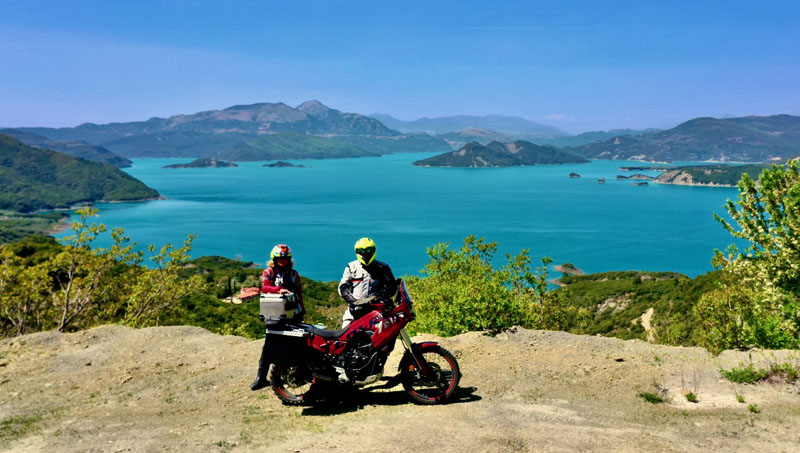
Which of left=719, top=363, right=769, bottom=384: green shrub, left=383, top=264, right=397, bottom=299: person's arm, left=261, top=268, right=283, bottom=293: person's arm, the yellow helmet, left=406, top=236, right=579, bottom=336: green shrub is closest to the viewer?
the yellow helmet

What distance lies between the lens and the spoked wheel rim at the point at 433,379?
8641 millimetres

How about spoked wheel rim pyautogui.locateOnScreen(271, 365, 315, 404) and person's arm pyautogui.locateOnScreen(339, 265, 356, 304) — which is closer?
person's arm pyautogui.locateOnScreen(339, 265, 356, 304)

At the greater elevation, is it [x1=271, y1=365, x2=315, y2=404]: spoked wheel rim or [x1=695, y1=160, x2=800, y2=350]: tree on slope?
[x1=695, y1=160, x2=800, y2=350]: tree on slope

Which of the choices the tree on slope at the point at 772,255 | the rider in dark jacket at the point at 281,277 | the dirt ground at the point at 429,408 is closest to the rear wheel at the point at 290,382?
the dirt ground at the point at 429,408

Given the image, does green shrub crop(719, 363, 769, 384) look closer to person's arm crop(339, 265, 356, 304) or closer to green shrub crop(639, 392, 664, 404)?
green shrub crop(639, 392, 664, 404)

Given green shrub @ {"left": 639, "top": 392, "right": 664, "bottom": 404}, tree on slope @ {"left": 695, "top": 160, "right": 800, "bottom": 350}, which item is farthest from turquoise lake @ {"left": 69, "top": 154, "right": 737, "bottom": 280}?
green shrub @ {"left": 639, "top": 392, "right": 664, "bottom": 404}

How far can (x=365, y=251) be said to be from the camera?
828 cm

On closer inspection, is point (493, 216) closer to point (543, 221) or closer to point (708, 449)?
point (543, 221)

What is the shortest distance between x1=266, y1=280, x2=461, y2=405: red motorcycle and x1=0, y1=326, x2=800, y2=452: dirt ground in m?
0.42

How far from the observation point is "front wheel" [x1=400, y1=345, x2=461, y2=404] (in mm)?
8641

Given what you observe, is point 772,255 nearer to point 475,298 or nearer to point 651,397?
point 651,397

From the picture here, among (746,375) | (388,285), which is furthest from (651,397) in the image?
(388,285)

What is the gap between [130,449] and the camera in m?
7.22

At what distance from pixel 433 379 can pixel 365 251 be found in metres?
2.66
